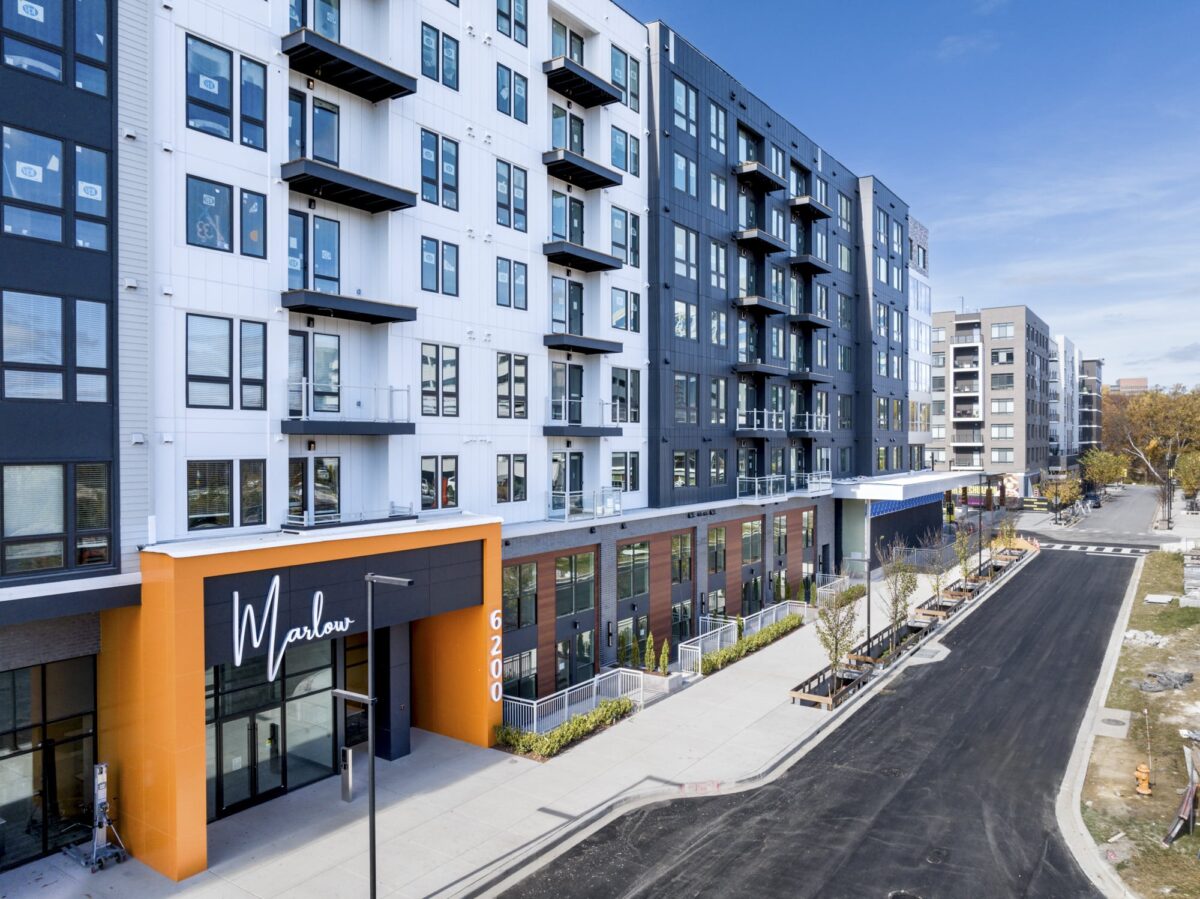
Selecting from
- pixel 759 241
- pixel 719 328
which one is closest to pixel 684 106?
pixel 759 241

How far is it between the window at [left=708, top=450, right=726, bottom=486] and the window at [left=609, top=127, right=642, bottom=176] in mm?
12284

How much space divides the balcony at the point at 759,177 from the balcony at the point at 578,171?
10122mm

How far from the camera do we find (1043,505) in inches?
3469

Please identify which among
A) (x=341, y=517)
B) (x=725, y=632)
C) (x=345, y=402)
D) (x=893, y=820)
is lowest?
(x=893, y=820)

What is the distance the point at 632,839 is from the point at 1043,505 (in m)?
86.2

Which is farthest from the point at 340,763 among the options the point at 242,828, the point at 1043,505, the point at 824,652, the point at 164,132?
the point at 1043,505

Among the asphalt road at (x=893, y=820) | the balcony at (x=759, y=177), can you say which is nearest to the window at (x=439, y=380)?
the asphalt road at (x=893, y=820)

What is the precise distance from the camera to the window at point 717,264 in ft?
116

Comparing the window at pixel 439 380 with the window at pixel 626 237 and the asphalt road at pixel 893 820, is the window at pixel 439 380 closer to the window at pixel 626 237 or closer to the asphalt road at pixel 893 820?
the window at pixel 626 237

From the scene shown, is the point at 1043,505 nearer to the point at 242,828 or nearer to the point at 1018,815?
the point at 1018,815

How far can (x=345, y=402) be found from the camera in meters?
20.1

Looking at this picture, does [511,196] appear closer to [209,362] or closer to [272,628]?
[209,362]

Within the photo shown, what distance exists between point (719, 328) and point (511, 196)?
14062 millimetres

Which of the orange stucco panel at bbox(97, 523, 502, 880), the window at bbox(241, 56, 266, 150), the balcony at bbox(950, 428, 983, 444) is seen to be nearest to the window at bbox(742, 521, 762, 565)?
the orange stucco panel at bbox(97, 523, 502, 880)
